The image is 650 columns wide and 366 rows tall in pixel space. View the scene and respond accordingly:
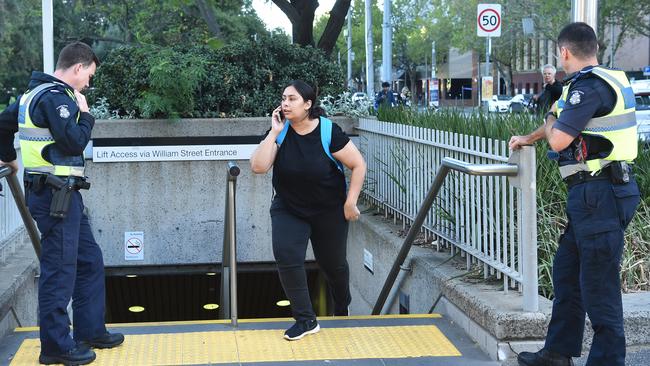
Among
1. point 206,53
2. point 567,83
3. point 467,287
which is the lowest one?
point 467,287

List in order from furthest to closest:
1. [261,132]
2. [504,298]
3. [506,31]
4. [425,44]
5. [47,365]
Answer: [425,44] → [506,31] → [261,132] → [504,298] → [47,365]

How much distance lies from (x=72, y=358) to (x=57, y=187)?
3.17ft

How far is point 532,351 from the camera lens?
16.4ft

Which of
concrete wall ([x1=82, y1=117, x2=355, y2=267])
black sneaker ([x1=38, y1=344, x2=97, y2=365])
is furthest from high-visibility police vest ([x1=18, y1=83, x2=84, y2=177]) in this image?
concrete wall ([x1=82, y1=117, x2=355, y2=267])

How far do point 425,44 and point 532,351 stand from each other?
2846 inches

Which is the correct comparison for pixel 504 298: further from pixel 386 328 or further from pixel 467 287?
pixel 386 328

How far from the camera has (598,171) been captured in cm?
425

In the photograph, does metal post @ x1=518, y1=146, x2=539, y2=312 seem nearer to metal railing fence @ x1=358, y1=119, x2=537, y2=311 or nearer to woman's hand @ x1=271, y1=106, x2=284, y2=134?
metal railing fence @ x1=358, y1=119, x2=537, y2=311

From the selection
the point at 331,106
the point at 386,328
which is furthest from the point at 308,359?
the point at 331,106

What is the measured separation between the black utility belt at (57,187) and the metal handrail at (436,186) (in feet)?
7.47

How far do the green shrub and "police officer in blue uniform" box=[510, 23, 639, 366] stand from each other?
6614 mm

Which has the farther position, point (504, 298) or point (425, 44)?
point (425, 44)

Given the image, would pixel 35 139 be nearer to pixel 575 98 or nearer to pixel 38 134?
pixel 38 134

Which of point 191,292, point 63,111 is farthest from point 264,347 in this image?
point 191,292
